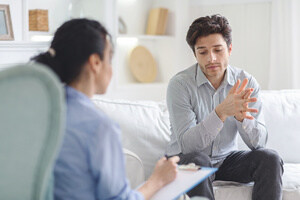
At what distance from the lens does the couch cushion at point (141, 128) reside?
8.67 feet

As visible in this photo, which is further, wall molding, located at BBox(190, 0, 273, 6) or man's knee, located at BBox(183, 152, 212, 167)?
wall molding, located at BBox(190, 0, 273, 6)

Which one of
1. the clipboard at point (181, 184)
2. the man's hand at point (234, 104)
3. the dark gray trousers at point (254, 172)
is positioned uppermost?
the man's hand at point (234, 104)

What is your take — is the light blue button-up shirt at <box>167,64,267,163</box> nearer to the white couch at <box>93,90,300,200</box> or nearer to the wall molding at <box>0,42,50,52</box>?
the white couch at <box>93,90,300,200</box>

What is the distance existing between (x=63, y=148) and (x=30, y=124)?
0.13 metres

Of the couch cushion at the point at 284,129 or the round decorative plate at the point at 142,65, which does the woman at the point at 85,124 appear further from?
the round decorative plate at the point at 142,65

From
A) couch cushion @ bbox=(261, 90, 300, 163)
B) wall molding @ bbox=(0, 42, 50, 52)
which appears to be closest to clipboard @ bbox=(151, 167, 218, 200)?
couch cushion @ bbox=(261, 90, 300, 163)

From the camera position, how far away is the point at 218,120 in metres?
2.30

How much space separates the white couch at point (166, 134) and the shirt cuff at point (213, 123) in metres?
0.28

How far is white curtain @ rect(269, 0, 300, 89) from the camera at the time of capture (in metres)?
3.68

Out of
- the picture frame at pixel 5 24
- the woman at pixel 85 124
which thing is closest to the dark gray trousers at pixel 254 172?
the woman at pixel 85 124

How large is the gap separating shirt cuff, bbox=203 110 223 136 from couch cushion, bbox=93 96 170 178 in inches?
17.0

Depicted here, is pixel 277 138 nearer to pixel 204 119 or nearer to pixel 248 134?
pixel 248 134

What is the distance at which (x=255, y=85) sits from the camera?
2.64 meters

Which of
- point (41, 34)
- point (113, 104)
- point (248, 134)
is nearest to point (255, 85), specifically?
point (248, 134)
